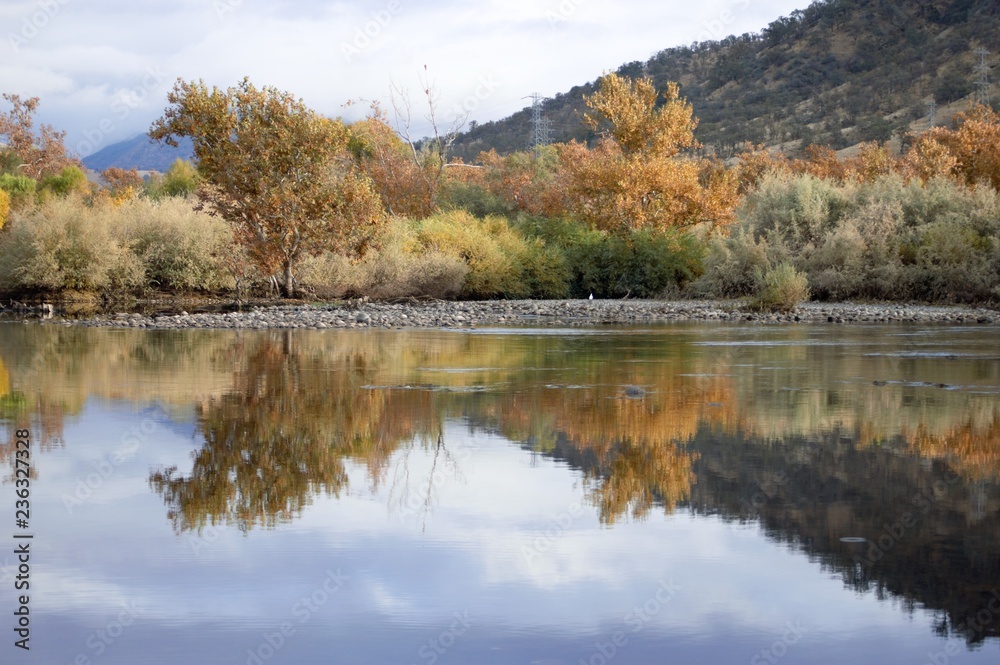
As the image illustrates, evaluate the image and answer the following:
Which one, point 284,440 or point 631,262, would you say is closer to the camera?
point 284,440

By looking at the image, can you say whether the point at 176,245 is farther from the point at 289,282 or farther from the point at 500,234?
the point at 500,234

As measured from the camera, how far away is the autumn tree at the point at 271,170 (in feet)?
96.0

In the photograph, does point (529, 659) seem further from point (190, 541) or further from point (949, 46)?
point (949, 46)

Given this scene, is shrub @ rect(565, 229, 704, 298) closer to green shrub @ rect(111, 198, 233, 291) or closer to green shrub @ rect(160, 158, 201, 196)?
green shrub @ rect(111, 198, 233, 291)

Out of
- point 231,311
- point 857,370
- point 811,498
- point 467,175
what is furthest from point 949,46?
point 811,498

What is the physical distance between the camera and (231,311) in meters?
28.8

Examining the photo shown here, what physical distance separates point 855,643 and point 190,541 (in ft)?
11.0

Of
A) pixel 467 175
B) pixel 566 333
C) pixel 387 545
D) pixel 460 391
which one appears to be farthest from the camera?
pixel 467 175

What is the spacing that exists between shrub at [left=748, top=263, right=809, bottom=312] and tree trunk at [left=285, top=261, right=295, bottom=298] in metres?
12.6

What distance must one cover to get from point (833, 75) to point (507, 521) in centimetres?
→ 9200

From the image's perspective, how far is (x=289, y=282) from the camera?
31.6 metres

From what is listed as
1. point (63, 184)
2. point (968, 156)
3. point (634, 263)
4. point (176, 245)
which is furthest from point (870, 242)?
point (63, 184)

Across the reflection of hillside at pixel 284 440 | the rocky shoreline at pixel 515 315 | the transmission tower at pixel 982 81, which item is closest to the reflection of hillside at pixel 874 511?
the reflection of hillside at pixel 284 440

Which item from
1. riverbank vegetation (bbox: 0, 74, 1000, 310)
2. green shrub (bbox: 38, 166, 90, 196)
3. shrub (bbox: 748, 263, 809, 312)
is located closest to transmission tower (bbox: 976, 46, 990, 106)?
riverbank vegetation (bbox: 0, 74, 1000, 310)
